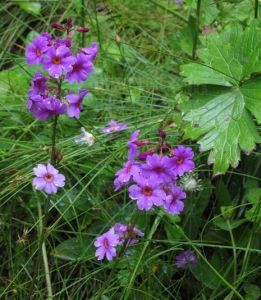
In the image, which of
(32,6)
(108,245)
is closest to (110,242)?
(108,245)

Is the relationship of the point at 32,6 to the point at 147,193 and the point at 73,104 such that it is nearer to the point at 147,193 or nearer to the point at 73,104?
the point at 73,104

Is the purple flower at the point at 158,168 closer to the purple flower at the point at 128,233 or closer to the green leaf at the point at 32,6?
the purple flower at the point at 128,233

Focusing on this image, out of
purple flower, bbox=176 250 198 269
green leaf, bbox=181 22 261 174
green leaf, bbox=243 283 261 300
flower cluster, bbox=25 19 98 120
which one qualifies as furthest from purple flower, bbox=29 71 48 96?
green leaf, bbox=243 283 261 300

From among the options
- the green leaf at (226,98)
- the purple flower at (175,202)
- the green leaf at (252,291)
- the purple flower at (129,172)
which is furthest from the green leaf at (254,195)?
the purple flower at (129,172)

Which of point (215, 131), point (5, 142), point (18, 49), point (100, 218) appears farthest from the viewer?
point (18, 49)

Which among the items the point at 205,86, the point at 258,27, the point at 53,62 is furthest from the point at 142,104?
the point at 53,62

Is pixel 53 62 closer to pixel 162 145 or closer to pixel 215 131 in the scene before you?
pixel 162 145
